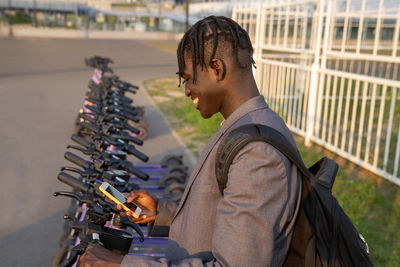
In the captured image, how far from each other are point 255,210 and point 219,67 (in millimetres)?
512

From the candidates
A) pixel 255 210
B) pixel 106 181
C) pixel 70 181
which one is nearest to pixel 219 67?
pixel 255 210

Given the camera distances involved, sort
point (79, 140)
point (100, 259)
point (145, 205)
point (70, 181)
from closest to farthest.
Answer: point (100, 259) < point (145, 205) < point (70, 181) < point (79, 140)

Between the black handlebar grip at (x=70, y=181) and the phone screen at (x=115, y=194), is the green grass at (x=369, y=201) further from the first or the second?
the phone screen at (x=115, y=194)

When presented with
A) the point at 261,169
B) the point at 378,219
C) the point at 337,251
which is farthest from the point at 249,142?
the point at 378,219

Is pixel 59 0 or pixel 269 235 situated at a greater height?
pixel 59 0

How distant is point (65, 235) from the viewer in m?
3.70

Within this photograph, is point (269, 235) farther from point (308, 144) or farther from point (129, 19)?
point (129, 19)

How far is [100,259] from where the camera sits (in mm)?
1503

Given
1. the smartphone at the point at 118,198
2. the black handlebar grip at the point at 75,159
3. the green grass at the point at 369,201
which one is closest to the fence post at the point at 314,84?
the green grass at the point at 369,201

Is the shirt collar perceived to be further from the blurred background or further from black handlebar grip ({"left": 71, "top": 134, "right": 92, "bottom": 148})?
the blurred background

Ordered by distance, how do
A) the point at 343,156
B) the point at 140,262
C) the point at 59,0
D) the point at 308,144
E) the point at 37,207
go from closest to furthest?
the point at 140,262, the point at 37,207, the point at 343,156, the point at 308,144, the point at 59,0

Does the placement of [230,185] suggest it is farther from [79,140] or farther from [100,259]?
[79,140]

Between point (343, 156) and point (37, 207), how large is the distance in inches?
153

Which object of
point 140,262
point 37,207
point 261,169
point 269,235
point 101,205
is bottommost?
point 37,207
